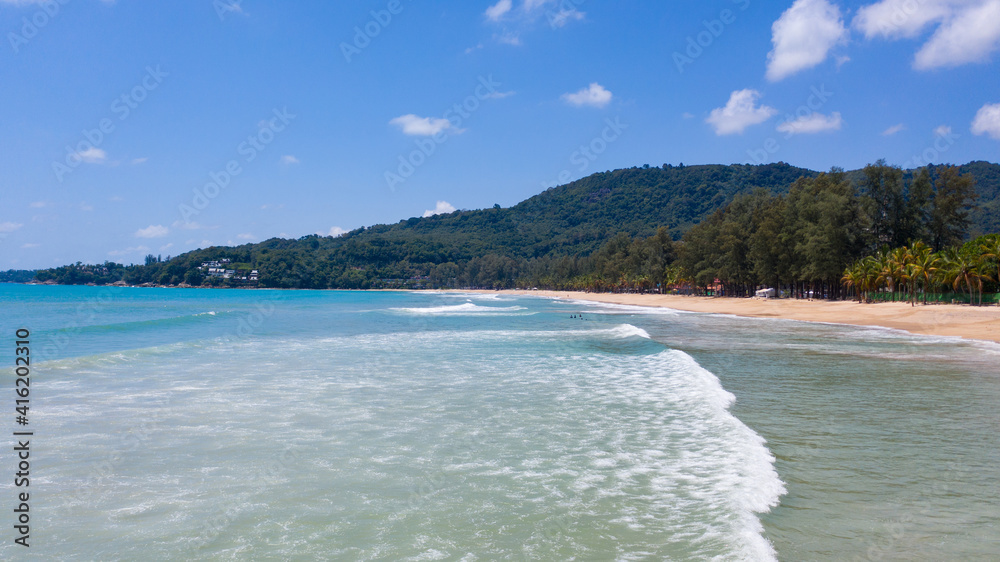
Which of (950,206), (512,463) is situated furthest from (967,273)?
(512,463)

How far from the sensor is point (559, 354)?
21.9m

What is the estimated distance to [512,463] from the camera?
8383 millimetres

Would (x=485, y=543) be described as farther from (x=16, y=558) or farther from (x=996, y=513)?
(x=996, y=513)

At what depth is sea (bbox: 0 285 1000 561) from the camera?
580cm

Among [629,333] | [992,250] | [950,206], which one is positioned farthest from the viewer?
[950,206]

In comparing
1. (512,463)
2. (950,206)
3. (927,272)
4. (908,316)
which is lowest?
(512,463)

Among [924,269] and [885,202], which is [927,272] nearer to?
[924,269]

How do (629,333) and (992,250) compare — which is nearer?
(629,333)

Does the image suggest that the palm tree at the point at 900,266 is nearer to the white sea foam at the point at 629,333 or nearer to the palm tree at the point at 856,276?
the palm tree at the point at 856,276

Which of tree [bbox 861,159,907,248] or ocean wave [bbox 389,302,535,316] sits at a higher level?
tree [bbox 861,159,907,248]

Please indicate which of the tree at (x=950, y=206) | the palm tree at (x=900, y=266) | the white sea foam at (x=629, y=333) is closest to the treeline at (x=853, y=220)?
the tree at (x=950, y=206)

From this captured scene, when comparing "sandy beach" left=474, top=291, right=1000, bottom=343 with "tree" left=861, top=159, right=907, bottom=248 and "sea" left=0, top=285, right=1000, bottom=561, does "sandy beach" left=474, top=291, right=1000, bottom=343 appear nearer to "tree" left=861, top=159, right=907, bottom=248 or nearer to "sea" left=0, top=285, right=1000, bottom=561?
"tree" left=861, top=159, right=907, bottom=248

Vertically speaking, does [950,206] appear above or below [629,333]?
above

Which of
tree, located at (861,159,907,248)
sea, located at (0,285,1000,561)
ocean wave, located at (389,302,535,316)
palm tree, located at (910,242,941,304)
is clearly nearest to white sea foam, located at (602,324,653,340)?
sea, located at (0,285,1000,561)
